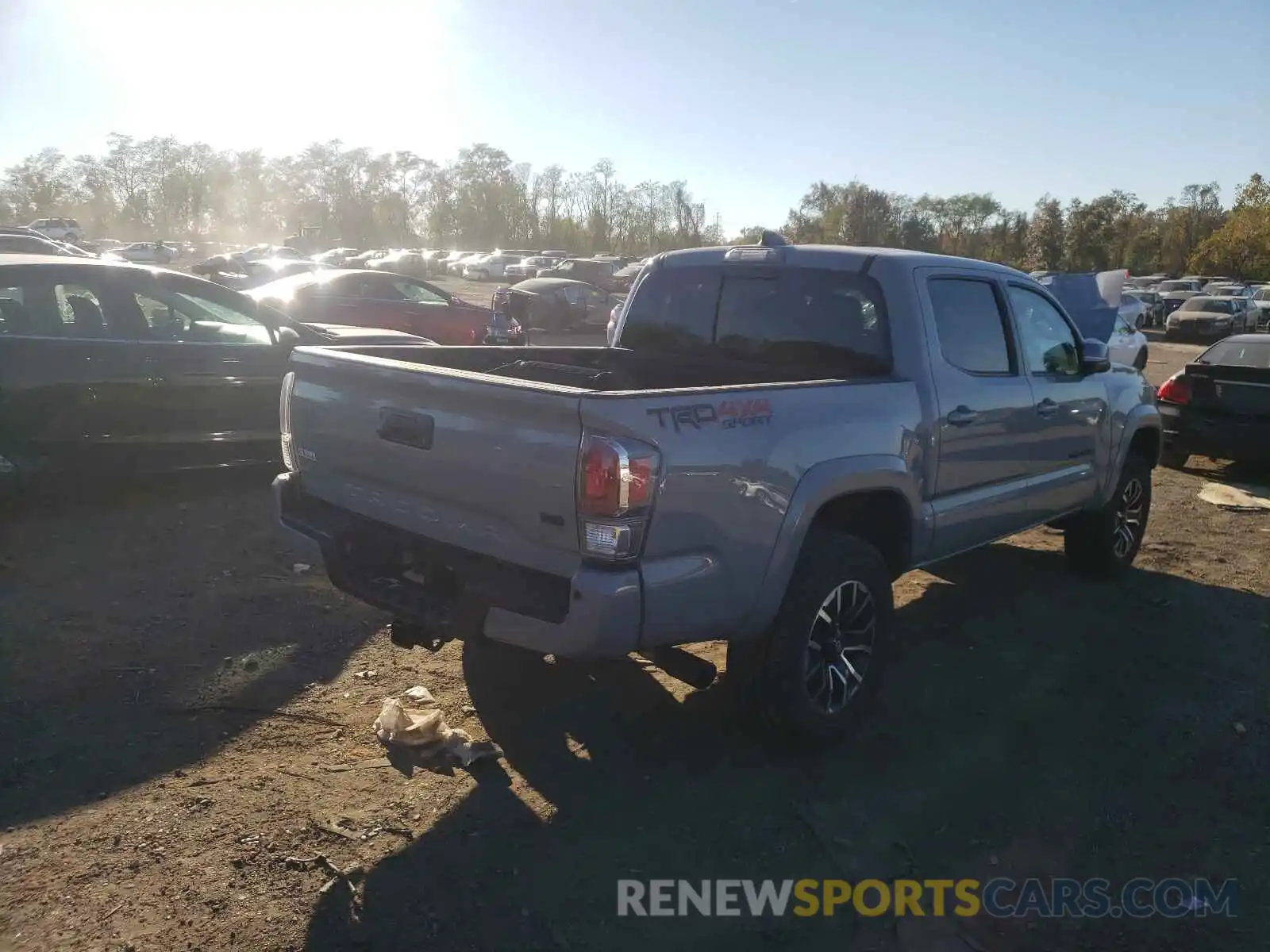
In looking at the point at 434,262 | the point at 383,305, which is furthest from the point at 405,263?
the point at 383,305

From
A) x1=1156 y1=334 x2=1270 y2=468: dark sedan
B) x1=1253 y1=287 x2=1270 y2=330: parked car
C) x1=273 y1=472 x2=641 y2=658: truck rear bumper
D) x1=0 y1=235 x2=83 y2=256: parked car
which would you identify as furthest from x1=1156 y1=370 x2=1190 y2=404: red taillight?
x1=1253 y1=287 x2=1270 y2=330: parked car

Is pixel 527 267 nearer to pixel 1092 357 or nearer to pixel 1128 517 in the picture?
pixel 1128 517

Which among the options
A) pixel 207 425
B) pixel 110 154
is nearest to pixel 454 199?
pixel 110 154

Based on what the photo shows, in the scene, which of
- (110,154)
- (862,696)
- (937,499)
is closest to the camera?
(862,696)

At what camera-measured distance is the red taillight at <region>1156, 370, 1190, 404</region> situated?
9.71 m

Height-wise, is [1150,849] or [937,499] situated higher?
[937,499]

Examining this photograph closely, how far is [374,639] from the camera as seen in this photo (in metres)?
4.76

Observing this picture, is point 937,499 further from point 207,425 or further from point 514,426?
point 207,425

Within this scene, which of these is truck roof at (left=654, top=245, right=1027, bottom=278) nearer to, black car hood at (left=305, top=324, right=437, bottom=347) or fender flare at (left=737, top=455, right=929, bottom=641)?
fender flare at (left=737, top=455, right=929, bottom=641)

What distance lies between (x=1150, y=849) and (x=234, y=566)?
4778mm

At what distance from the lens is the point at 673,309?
4961 millimetres

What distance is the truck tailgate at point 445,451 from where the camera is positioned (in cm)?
296

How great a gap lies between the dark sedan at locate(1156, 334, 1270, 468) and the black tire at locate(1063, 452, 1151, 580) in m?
3.64

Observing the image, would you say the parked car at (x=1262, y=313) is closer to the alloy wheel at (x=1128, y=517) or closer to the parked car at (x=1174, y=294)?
the parked car at (x=1174, y=294)
